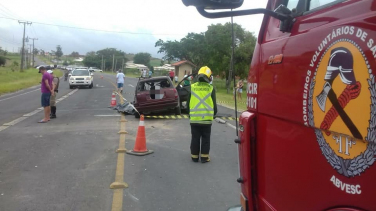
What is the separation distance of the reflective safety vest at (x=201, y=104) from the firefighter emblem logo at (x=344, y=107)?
16.3ft

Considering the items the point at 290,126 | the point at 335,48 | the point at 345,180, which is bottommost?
the point at 345,180

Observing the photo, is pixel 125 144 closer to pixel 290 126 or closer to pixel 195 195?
pixel 195 195

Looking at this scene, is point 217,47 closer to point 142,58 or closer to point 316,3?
point 316,3

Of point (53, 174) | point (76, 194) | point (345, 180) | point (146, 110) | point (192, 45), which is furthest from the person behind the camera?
point (192, 45)

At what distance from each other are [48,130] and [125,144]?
309 cm

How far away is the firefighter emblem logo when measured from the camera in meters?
1.48

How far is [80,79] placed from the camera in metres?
31.9

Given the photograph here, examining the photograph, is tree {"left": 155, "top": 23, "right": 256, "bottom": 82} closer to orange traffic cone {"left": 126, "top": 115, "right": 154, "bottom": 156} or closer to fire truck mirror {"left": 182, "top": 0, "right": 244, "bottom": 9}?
orange traffic cone {"left": 126, "top": 115, "right": 154, "bottom": 156}

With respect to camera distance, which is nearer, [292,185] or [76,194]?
[292,185]

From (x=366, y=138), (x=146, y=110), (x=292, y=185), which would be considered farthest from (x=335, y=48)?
(x=146, y=110)

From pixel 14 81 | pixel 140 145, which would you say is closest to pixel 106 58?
pixel 14 81

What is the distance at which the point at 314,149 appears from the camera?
1.84m

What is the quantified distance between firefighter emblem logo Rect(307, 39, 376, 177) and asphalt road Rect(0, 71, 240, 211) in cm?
314

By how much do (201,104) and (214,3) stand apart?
15.8 ft
